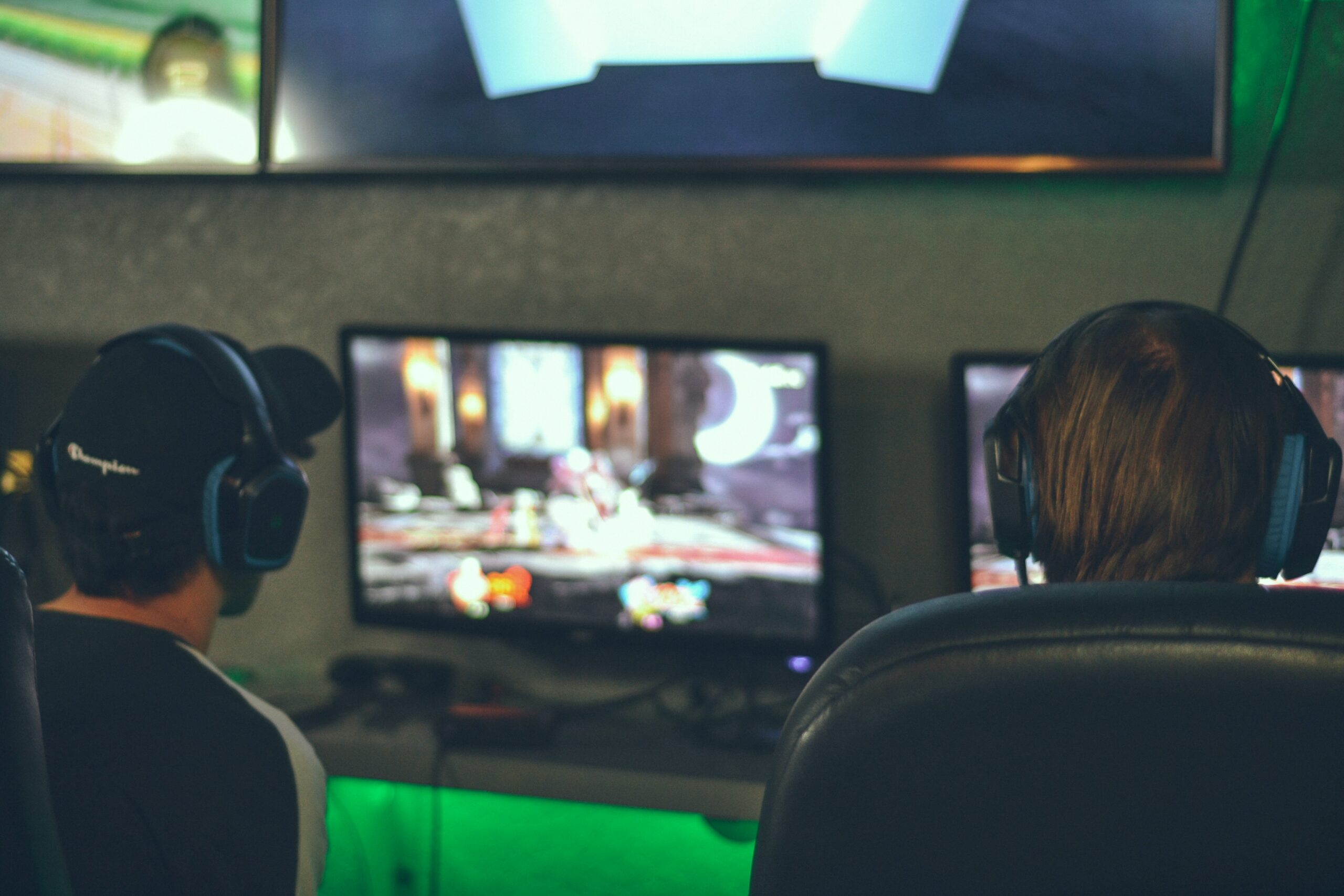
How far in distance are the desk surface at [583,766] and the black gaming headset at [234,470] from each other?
0.61 metres

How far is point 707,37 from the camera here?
1.58 metres

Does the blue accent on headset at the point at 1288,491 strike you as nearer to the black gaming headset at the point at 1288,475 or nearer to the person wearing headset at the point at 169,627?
the black gaming headset at the point at 1288,475

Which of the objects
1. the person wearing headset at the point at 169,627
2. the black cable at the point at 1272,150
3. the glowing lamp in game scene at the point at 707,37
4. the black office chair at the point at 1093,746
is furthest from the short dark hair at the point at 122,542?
the black cable at the point at 1272,150

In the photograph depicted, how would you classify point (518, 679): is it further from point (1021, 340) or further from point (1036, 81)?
point (1036, 81)

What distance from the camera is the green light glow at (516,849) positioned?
176cm

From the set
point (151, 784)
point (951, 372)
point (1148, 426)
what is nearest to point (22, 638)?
point (151, 784)

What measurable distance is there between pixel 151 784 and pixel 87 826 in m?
0.05

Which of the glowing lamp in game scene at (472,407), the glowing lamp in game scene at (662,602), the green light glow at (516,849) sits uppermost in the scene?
the glowing lamp in game scene at (472,407)

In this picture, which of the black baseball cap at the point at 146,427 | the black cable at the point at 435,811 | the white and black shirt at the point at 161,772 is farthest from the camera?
the black cable at the point at 435,811

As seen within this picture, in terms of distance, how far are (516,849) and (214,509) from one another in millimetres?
1229

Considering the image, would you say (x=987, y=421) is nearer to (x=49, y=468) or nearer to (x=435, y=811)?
(x=435, y=811)

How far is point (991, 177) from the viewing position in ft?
5.08

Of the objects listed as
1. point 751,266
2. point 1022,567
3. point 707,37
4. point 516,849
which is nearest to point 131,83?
point 707,37

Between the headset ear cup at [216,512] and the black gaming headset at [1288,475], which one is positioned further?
the headset ear cup at [216,512]
